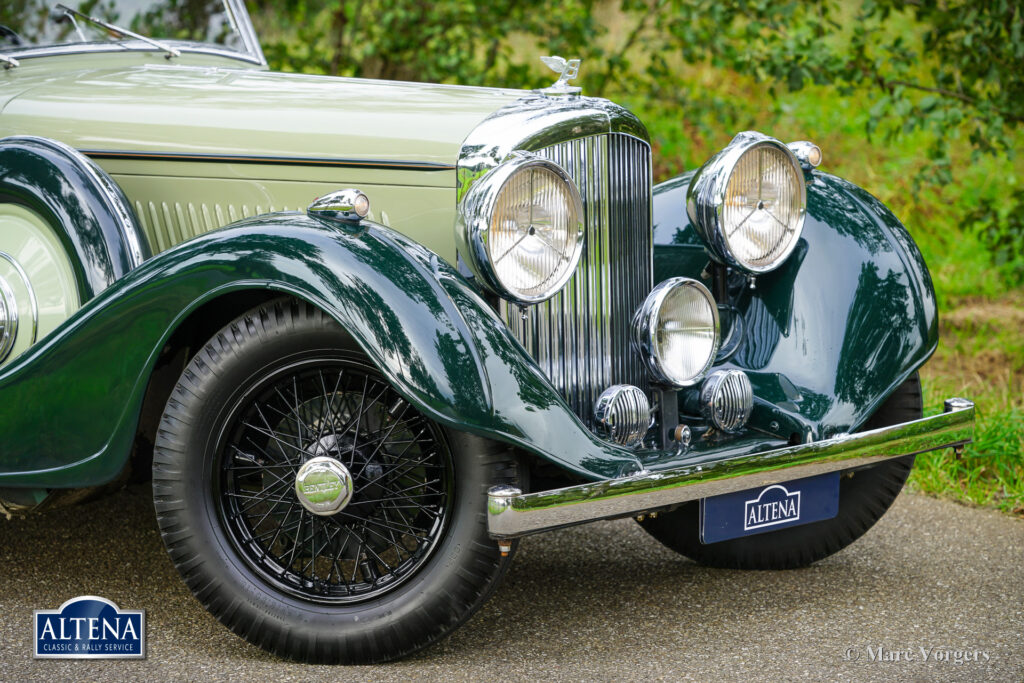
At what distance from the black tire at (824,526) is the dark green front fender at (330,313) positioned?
0.91 metres

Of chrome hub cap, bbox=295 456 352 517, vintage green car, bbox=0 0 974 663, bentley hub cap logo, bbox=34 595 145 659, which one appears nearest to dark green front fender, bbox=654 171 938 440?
vintage green car, bbox=0 0 974 663

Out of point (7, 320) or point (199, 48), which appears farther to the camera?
point (199, 48)

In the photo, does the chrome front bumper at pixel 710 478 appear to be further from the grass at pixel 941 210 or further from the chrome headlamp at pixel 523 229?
the grass at pixel 941 210

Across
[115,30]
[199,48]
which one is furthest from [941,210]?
[115,30]

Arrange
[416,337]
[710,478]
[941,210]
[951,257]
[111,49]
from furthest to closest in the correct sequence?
[941,210], [951,257], [111,49], [710,478], [416,337]

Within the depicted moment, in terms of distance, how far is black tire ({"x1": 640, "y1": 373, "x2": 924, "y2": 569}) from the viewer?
10.5 ft

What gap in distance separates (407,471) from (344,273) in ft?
1.48

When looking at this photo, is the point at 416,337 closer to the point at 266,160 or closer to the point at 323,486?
the point at 323,486

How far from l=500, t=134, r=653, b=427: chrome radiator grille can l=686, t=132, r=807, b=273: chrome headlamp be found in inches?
6.2

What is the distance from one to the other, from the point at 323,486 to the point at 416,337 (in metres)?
0.37

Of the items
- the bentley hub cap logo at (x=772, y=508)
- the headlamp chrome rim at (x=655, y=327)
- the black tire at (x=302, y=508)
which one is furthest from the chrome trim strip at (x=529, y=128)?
the bentley hub cap logo at (x=772, y=508)

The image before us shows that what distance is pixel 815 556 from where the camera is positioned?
3281 millimetres

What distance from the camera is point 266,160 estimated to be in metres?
2.98

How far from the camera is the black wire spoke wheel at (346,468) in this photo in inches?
97.4
